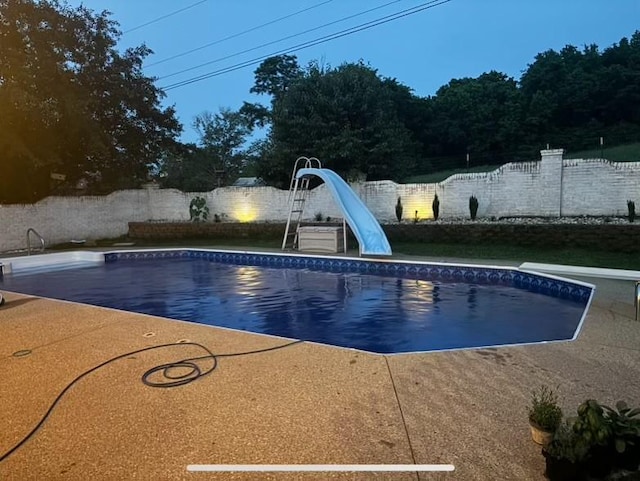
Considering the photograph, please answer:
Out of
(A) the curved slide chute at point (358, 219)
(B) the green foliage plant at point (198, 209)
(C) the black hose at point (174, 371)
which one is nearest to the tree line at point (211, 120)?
(B) the green foliage plant at point (198, 209)

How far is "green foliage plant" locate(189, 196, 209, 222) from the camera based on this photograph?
15.6m

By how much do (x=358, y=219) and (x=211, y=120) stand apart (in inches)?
666

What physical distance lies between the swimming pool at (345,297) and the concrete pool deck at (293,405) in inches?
36.1

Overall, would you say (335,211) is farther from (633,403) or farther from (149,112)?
(633,403)

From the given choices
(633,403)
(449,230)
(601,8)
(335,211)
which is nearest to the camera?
(633,403)

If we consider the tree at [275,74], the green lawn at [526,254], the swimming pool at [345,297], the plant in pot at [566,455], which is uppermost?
the tree at [275,74]

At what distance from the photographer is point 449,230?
11164mm

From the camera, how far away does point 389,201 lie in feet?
42.9

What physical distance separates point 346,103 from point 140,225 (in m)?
8.54

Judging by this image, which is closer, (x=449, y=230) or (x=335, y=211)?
(x=449, y=230)

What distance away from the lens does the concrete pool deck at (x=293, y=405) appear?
2.22m

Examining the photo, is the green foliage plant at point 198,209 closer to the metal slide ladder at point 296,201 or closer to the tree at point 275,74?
the metal slide ladder at point 296,201

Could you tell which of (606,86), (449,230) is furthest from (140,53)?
(606,86)

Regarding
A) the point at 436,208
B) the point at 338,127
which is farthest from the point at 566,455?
the point at 338,127
